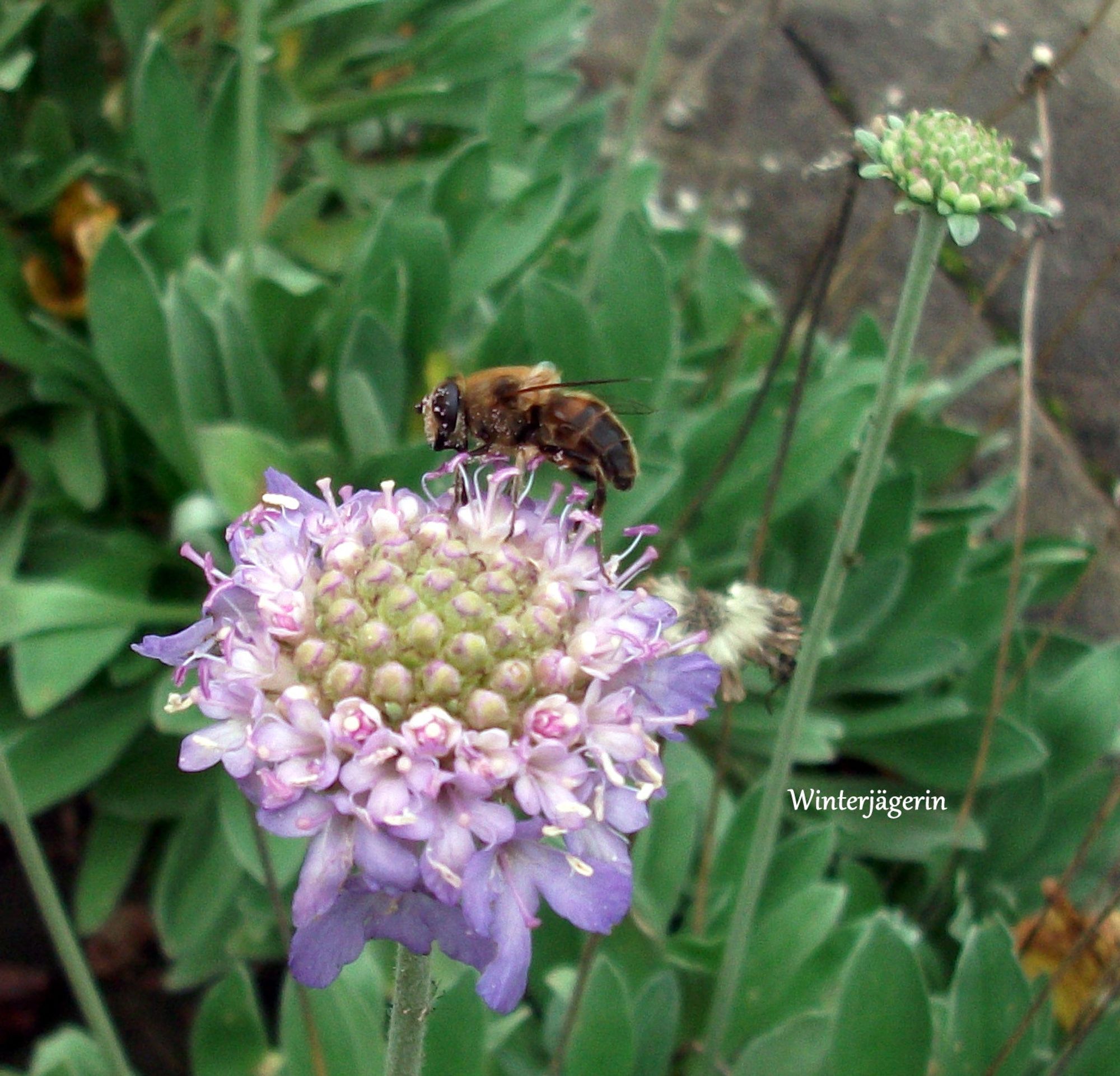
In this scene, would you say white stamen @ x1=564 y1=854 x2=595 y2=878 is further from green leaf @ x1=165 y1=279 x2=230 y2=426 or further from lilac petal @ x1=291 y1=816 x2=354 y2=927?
green leaf @ x1=165 y1=279 x2=230 y2=426

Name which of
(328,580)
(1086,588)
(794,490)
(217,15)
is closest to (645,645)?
(328,580)

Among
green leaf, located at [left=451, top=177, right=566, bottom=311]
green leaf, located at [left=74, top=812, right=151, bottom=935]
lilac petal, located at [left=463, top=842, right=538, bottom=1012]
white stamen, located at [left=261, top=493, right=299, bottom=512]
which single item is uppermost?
green leaf, located at [left=451, top=177, right=566, bottom=311]

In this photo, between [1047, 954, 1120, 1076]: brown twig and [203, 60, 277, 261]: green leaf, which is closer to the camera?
[1047, 954, 1120, 1076]: brown twig

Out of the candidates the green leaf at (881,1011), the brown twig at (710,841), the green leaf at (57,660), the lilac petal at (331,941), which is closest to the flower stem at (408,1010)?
the lilac petal at (331,941)

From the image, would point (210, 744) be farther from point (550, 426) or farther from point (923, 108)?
point (923, 108)

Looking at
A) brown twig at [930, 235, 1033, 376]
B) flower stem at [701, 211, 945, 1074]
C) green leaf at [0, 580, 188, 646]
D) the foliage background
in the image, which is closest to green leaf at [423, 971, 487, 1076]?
the foliage background

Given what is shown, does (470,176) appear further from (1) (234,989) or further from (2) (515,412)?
(1) (234,989)

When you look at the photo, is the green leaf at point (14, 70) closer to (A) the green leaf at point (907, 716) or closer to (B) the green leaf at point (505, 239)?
(B) the green leaf at point (505, 239)

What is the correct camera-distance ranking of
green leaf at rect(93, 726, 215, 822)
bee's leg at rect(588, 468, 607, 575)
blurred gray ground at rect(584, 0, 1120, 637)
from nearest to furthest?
bee's leg at rect(588, 468, 607, 575) < green leaf at rect(93, 726, 215, 822) < blurred gray ground at rect(584, 0, 1120, 637)
